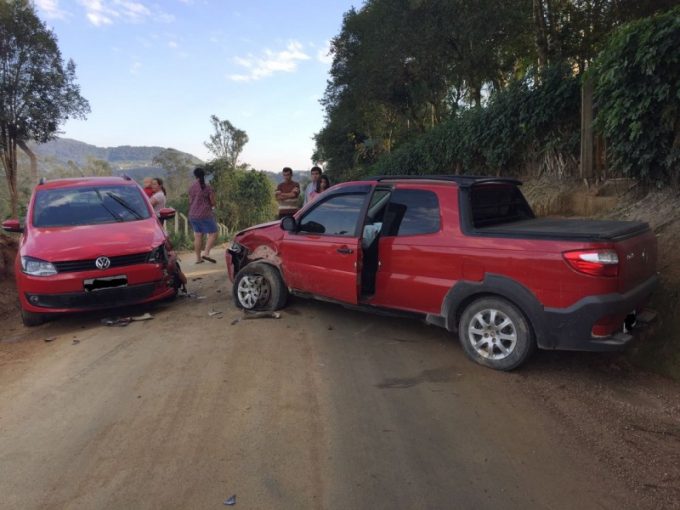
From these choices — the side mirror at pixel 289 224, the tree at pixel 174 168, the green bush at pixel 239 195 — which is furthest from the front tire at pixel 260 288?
the tree at pixel 174 168

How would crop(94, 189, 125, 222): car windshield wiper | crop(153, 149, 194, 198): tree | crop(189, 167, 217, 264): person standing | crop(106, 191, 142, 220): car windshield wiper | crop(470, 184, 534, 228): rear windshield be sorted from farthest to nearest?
crop(153, 149, 194, 198): tree → crop(189, 167, 217, 264): person standing → crop(106, 191, 142, 220): car windshield wiper → crop(94, 189, 125, 222): car windshield wiper → crop(470, 184, 534, 228): rear windshield

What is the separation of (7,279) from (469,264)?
775 centimetres

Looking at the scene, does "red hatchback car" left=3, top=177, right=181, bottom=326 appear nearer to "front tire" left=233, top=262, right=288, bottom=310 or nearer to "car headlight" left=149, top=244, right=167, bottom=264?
"car headlight" left=149, top=244, right=167, bottom=264

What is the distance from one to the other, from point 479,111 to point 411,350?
7908 mm

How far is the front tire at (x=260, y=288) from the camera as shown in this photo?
249 inches

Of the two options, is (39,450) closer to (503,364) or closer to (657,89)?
(503,364)

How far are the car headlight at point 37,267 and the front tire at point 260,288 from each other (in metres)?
2.19

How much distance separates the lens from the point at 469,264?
448cm

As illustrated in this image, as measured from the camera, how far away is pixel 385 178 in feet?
17.9

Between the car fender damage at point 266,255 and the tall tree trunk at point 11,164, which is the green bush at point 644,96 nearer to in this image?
the car fender damage at point 266,255

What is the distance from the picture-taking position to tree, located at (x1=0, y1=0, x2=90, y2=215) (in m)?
17.8

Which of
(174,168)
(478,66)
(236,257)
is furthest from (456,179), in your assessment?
(174,168)

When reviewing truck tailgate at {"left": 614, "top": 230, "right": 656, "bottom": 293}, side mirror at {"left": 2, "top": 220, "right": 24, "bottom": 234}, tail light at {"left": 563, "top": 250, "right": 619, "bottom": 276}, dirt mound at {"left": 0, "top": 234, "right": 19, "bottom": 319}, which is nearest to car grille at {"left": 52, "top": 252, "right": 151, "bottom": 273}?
side mirror at {"left": 2, "top": 220, "right": 24, "bottom": 234}

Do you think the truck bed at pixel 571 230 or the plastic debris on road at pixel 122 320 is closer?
the truck bed at pixel 571 230
